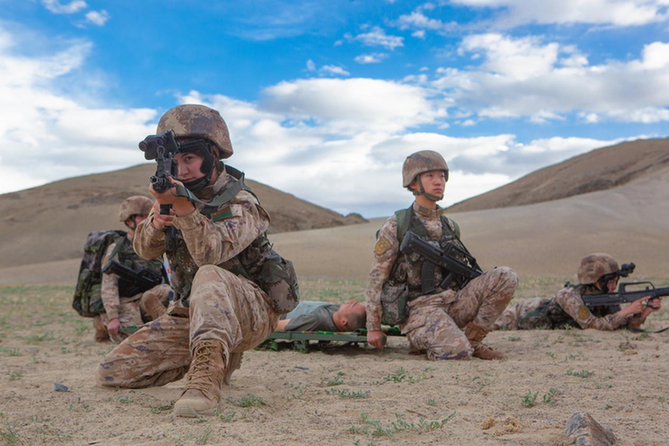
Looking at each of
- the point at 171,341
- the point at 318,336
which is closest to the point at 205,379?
the point at 171,341

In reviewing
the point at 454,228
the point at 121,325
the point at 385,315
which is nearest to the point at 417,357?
the point at 385,315

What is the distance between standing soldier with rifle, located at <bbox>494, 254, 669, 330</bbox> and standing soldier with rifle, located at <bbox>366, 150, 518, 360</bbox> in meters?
1.81

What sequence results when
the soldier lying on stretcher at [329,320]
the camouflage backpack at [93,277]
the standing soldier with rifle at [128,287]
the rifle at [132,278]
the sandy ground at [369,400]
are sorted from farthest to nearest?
the camouflage backpack at [93,277], the rifle at [132,278], the standing soldier with rifle at [128,287], the soldier lying on stretcher at [329,320], the sandy ground at [369,400]

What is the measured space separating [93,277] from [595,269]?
5802 millimetres

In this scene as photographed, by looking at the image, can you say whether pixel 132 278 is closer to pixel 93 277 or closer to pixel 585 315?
pixel 93 277

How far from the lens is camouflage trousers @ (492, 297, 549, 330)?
25.8 ft

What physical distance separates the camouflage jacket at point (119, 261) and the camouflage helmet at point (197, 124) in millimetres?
3347

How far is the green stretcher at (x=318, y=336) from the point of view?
6.15 metres

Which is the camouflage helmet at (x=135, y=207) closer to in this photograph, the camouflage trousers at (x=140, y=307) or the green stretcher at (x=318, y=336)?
the camouflage trousers at (x=140, y=307)

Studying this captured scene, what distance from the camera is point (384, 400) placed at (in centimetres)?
377

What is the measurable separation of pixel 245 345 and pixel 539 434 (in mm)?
1902

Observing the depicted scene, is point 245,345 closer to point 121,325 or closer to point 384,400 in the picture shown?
point 384,400

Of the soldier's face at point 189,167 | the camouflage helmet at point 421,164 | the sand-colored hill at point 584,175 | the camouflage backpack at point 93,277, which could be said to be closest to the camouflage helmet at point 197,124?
the soldier's face at point 189,167

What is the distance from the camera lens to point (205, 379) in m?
3.43
